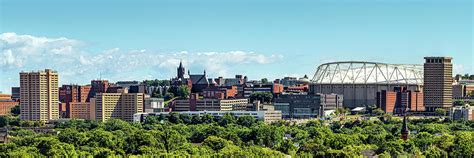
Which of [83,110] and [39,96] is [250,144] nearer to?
[39,96]

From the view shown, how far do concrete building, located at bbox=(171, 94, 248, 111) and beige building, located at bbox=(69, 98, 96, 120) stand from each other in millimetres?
8956

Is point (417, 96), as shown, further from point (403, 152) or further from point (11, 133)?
point (403, 152)

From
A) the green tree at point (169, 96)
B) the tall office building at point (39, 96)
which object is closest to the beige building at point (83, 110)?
the tall office building at point (39, 96)

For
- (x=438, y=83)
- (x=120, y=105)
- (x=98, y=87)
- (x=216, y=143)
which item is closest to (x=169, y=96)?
(x=98, y=87)

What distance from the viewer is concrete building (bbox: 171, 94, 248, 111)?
93375mm

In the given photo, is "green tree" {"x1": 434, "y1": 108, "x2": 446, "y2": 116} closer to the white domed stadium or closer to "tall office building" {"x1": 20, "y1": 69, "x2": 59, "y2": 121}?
the white domed stadium

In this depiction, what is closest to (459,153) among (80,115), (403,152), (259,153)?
(403,152)

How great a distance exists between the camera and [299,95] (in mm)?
91438

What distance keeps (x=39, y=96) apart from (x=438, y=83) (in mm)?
40591

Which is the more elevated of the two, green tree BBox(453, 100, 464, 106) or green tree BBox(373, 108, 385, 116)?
green tree BBox(453, 100, 464, 106)

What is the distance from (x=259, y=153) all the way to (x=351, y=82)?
65.4 meters

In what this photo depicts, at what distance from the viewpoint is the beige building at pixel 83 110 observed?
299 feet

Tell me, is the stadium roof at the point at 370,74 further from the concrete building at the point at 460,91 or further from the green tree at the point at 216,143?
the green tree at the point at 216,143

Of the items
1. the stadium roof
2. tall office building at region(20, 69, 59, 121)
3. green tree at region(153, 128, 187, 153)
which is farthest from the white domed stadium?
green tree at region(153, 128, 187, 153)
